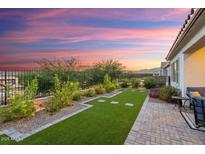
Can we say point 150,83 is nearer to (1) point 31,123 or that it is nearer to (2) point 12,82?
(2) point 12,82

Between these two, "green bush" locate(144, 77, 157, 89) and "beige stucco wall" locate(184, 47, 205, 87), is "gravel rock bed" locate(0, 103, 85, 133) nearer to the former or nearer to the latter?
"beige stucco wall" locate(184, 47, 205, 87)

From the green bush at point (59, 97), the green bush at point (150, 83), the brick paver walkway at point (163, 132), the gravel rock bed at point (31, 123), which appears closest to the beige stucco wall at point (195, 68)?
the brick paver walkway at point (163, 132)

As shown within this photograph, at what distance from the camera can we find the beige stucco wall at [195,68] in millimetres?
8258

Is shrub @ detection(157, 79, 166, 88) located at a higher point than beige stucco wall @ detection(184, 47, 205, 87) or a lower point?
lower

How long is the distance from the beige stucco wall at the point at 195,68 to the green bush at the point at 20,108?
22.3ft

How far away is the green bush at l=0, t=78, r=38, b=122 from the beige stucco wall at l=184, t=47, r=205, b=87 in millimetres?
6791

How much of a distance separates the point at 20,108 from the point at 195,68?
7.50 metres

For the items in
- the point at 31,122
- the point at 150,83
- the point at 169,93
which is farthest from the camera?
the point at 150,83

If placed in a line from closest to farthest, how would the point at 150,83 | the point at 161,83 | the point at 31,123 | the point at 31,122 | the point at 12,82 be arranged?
the point at 31,123
the point at 31,122
the point at 12,82
the point at 161,83
the point at 150,83

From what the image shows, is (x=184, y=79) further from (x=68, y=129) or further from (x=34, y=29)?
(x=34, y=29)

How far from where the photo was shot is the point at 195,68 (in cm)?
826

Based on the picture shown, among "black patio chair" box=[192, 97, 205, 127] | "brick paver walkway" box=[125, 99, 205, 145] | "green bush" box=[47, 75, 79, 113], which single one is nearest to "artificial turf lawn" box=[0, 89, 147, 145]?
"brick paver walkway" box=[125, 99, 205, 145]

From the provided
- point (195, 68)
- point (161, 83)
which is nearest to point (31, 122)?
point (195, 68)

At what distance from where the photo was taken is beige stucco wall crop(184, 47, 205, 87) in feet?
27.1
